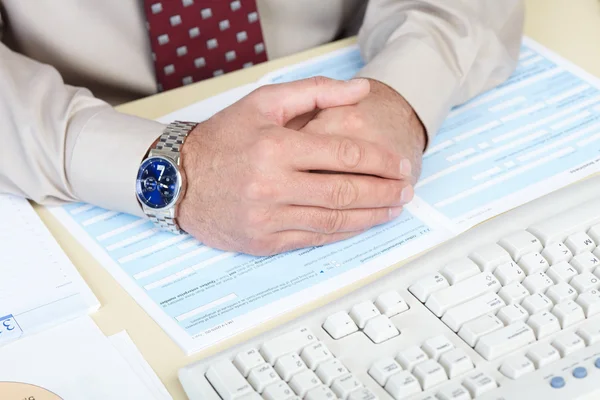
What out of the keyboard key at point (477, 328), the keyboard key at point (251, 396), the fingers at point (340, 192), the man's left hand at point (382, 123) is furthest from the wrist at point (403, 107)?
the keyboard key at point (251, 396)

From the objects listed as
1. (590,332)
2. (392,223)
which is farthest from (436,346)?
(392,223)

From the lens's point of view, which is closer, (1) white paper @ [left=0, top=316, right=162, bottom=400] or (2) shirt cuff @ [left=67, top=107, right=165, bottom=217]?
(1) white paper @ [left=0, top=316, right=162, bottom=400]

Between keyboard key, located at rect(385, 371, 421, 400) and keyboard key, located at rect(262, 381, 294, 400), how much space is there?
2.9 inches

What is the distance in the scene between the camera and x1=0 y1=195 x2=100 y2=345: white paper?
27.3 inches

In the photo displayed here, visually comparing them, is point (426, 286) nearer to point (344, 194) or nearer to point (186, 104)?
point (344, 194)

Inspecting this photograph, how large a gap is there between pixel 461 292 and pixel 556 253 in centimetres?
10

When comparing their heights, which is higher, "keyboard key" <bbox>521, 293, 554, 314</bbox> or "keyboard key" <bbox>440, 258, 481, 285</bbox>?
"keyboard key" <bbox>440, 258, 481, 285</bbox>

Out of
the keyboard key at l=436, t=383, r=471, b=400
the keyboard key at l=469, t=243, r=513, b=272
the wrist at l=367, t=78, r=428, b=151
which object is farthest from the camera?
the wrist at l=367, t=78, r=428, b=151

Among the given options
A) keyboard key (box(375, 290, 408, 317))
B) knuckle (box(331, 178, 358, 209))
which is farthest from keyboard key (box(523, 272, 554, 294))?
knuckle (box(331, 178, 358, 209))

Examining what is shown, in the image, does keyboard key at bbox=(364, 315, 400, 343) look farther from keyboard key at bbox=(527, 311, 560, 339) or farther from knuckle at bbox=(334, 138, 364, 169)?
knuckle at bbox=(334, 138, 364, 169)

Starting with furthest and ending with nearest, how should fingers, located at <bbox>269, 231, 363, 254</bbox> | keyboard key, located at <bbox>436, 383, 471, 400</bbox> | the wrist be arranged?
the wrist
fingers, located at <bbox>269, 231, 363, 254</bbox>
keyboard key, located at <bbox>436, 383, 471, 400</bbox>

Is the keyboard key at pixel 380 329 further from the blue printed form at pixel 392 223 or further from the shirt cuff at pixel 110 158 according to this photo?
the shirt cuff at pixel 110 158

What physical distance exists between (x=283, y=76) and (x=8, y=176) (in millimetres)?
376

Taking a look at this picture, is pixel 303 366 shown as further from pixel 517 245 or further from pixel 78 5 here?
pixel 78 5
